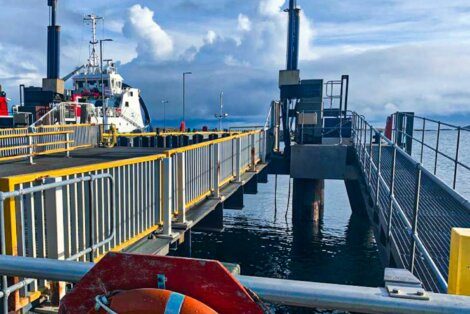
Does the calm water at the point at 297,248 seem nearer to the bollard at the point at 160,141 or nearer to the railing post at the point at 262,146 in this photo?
the railing post at the point at 262,146

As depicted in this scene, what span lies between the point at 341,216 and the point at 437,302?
937 inches

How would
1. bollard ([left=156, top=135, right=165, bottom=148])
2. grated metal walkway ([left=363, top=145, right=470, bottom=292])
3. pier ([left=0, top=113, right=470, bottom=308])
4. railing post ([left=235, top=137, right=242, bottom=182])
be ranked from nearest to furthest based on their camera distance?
pier ([left=0, top=113, right=470, bottom=308]), grated metal walkway ([left=363, top=145, right=470, bottom=292]), railing post ([left=235, top=137, right=242, bottom=182]), bollard ([left=156, top=135, right=165, bottom=148])

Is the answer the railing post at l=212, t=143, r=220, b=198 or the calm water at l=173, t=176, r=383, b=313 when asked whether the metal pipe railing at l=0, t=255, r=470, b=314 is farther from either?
the calm water at l=173, t=176, r=383, b=313

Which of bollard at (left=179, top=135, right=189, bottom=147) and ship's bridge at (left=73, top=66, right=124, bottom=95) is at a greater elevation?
ship's bridge at (left=73, top=66, right=124, bottom=95)

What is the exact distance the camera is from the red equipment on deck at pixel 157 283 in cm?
144

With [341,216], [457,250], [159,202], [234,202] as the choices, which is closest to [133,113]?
[341,216]

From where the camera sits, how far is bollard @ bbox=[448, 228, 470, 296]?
1801 mm

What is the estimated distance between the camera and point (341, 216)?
24109 mm

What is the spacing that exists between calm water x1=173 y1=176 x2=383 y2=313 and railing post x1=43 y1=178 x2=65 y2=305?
7849 millimetres

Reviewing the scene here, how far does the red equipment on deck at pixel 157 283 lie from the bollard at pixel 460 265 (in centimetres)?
106

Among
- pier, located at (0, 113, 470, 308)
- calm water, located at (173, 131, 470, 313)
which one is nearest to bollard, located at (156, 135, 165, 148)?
calm water, located at (173, 131, 470, 313)

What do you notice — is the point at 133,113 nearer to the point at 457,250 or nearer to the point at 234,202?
the point at 234,202

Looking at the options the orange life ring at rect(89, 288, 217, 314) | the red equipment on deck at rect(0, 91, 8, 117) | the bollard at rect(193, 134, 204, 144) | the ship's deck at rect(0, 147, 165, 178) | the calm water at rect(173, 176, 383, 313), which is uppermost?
the red equipment on deck at rect(0, 91, 8, 117)

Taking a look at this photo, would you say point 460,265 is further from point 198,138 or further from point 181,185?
point 198,138
